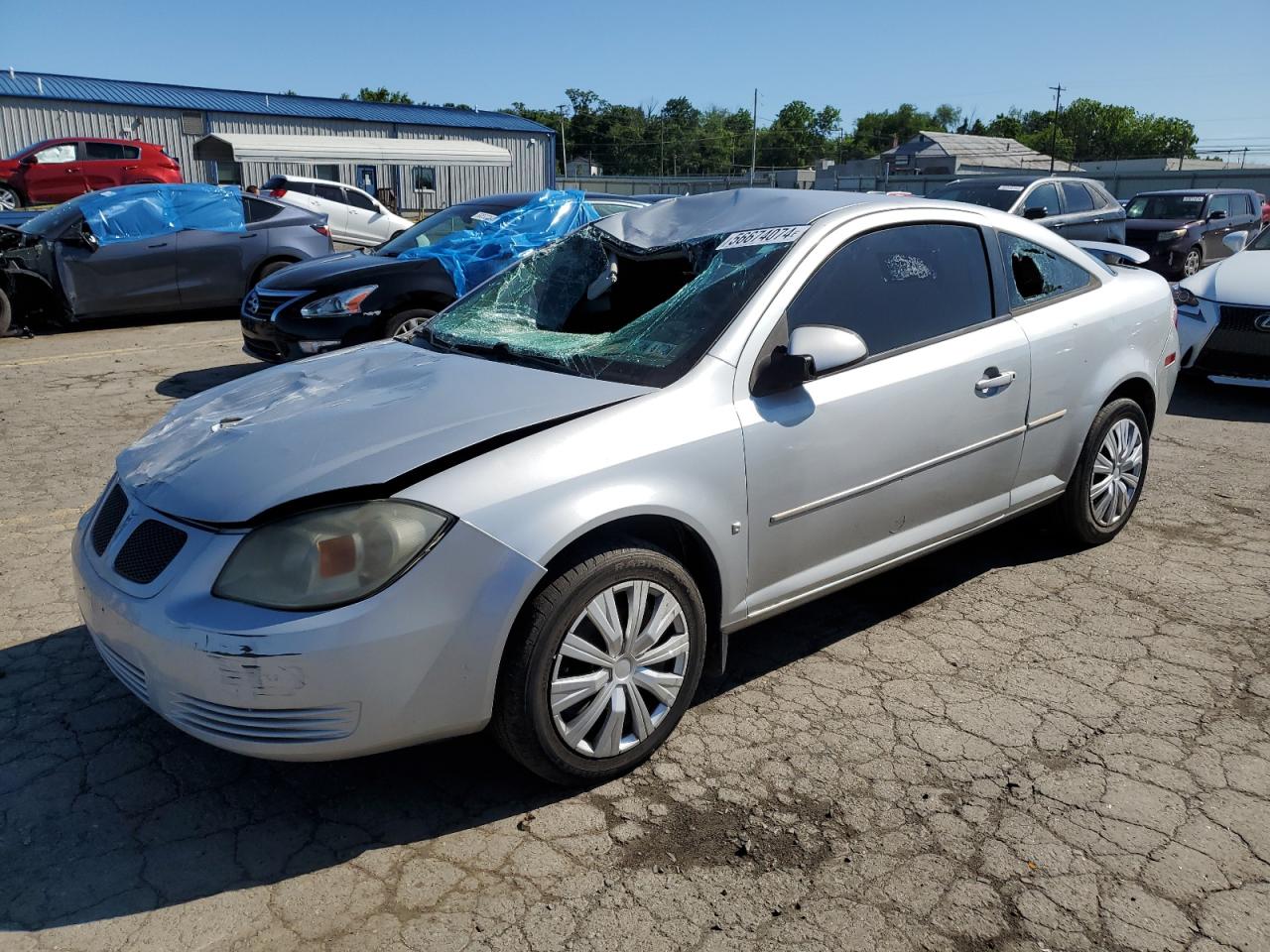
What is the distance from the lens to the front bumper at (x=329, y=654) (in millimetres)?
2459

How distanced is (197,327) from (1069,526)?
33.6 ft

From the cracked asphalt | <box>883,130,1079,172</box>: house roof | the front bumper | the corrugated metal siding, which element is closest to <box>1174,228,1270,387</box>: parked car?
the cracked asphalt

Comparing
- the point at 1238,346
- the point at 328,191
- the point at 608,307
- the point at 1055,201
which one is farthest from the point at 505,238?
the point at 328,191

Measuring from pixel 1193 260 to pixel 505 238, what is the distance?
13630 mm

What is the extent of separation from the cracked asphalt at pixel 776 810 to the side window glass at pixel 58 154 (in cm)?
2217

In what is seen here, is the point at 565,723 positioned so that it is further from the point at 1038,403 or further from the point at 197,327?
→ the point at 197,327

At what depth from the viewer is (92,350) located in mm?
10188

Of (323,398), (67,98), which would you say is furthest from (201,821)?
(67,98)

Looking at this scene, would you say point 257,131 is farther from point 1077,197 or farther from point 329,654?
point 329,654

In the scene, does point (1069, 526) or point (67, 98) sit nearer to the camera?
point (1069, 526)

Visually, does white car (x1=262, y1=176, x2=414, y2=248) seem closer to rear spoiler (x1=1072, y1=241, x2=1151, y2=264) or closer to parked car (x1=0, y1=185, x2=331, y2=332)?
parked car (x1=0, y1=185, x2=331, y2=332)

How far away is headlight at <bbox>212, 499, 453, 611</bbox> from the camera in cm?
250

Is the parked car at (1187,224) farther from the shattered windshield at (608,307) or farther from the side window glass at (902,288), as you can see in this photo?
the shattered windshield at (608,307)

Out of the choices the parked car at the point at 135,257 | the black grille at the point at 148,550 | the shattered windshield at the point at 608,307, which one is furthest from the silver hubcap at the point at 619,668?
the parked car at the point at 135,257
